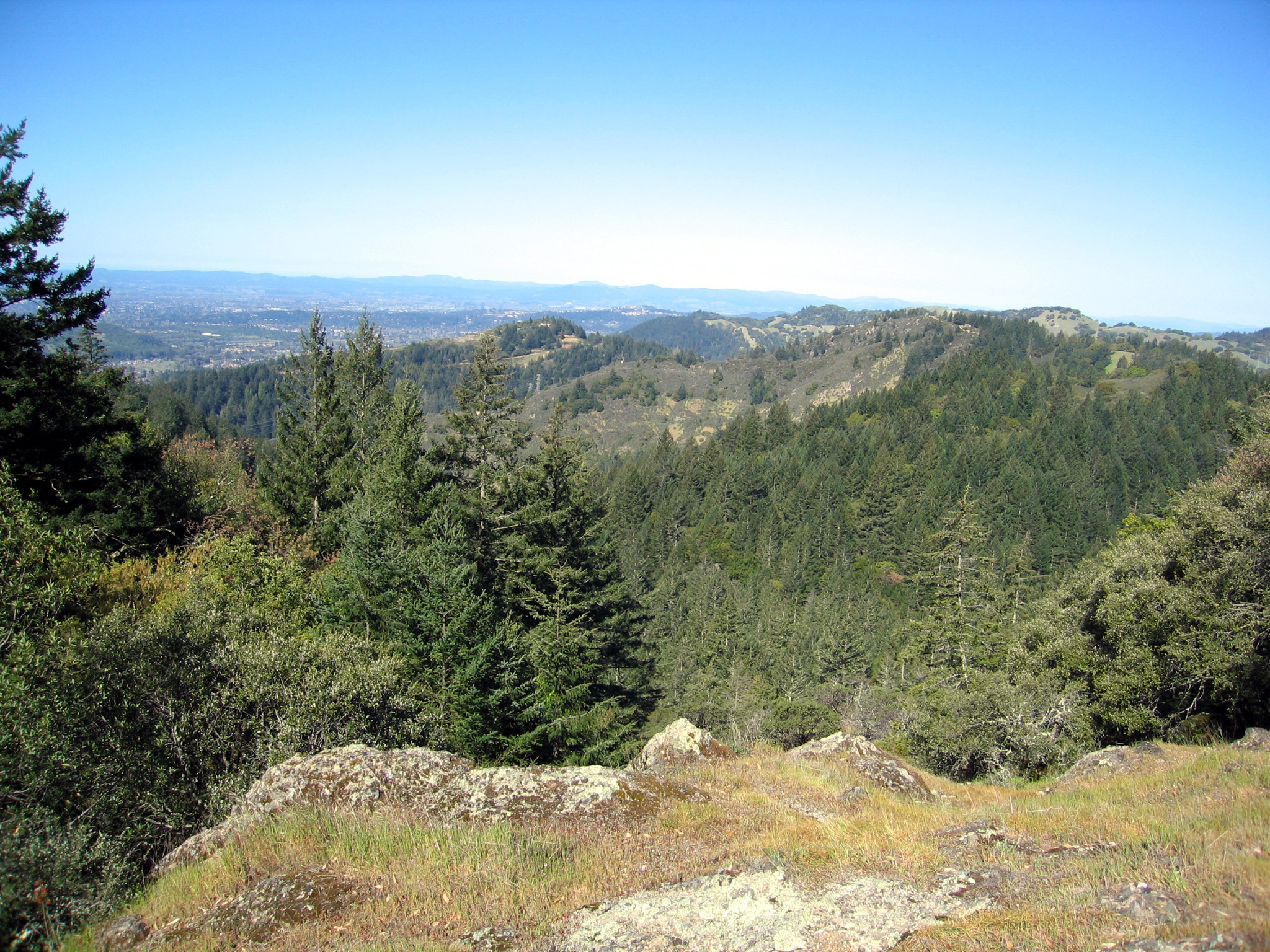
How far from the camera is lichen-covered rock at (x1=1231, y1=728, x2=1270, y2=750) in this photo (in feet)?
37.0

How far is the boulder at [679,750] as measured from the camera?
1199 cm

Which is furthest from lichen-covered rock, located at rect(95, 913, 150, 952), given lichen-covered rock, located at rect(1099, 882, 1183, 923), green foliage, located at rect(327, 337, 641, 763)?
green foliage, located at rect(327, 337, 641, 763)

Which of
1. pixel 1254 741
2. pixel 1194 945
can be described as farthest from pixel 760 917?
pixel 1254 741

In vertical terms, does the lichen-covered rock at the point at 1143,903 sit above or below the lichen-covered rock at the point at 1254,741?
above

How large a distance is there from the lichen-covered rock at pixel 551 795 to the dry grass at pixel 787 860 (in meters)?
0.37

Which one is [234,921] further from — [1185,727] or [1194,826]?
[1185,727]

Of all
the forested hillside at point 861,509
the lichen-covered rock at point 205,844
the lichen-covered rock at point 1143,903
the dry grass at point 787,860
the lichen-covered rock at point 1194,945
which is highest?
the lichen-covered rock at point 1194,945

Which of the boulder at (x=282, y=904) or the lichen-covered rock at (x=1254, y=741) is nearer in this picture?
the boulder at (x=282, y=904)

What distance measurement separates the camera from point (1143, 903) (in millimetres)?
4848

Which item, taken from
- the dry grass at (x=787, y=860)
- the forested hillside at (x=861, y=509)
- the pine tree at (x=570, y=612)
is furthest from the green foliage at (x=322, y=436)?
the dry grass at (x=787, y=860)

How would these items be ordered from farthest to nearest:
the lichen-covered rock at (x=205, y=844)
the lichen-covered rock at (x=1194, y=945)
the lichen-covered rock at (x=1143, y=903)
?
→ the lichen-covered rock at (x=205, y=844), the lichen-covered rock at (x=1143, y=903), the lichen-covered rock at (x=1194, y=945)

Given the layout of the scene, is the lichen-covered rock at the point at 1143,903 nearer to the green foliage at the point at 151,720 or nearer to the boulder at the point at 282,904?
the boulder at the point at 282,904

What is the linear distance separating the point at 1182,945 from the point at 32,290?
27.3 meters

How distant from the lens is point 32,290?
61.1ft
